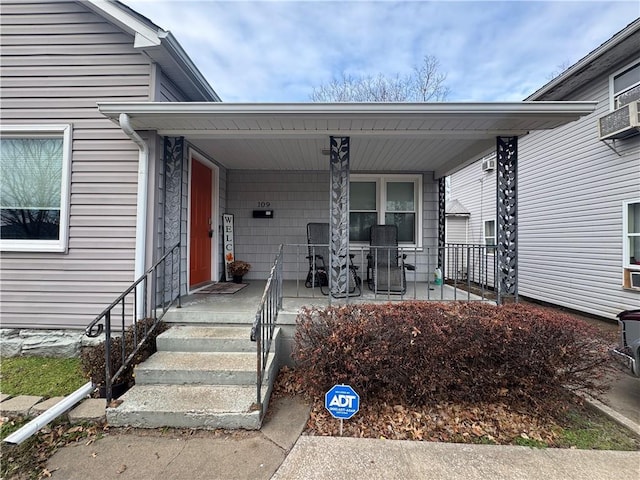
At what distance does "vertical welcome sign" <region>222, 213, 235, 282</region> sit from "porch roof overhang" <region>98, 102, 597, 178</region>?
1666 millimetres

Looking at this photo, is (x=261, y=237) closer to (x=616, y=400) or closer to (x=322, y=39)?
(x=616, y=400)

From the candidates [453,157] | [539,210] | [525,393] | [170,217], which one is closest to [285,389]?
[525,393]

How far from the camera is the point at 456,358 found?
2.60 meters

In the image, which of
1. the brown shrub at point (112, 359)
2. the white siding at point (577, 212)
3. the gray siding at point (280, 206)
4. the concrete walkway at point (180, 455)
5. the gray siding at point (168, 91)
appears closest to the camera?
the concrete walkway at point (180, 455)

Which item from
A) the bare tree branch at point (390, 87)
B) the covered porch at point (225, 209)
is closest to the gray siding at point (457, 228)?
the bare tree branch at point (390, 87)

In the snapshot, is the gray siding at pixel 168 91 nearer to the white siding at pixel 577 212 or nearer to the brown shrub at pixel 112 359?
the brown shrub at pixel 112 359

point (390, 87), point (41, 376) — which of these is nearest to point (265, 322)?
point (41, 376)

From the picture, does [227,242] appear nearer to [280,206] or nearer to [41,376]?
[280,206]

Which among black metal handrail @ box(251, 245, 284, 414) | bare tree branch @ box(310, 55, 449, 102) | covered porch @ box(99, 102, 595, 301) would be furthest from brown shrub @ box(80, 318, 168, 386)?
bare tree branch @ box(310, 55, 449, 102)

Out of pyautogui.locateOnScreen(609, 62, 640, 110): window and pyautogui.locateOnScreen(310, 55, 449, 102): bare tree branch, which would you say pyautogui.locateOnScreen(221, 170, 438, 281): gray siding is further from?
pyautogui.locateOnScreen(310, 55, 449, 102): bare tree branch

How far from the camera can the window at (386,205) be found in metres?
6.18

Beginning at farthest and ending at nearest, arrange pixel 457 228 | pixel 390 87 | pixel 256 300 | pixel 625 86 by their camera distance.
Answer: pixel 390 87, pixel 457 228, pixel 625 86, pixel 256 300

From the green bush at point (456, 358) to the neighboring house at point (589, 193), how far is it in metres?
4.55

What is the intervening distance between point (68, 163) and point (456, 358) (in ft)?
15.6
